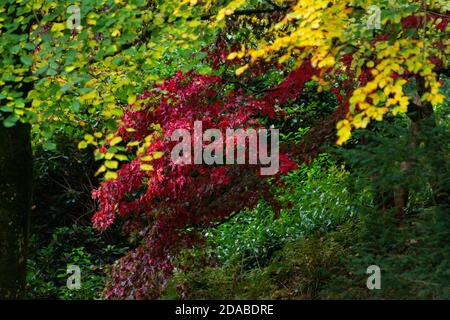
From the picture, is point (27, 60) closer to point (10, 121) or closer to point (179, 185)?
point (10, 121)

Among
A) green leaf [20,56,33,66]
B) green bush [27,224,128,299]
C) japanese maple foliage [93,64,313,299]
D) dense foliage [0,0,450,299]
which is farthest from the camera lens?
green bush [27,224,128,299]

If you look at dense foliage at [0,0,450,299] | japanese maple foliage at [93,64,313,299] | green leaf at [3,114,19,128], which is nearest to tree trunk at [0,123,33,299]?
dense foliage at [0,0,450,299]

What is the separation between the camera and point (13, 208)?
8055 mm

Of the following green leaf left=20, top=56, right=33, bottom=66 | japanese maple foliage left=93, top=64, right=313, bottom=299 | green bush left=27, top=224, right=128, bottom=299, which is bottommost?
green bush left=27, top=224, right=128, bottom=299

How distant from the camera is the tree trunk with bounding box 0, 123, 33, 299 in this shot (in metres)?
8.02

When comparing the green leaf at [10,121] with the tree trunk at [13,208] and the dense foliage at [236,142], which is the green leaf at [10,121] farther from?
the tree trunk at [13,208]

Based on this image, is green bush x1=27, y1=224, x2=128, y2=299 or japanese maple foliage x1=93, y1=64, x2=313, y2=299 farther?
green bush x1=27, y1=224, x2=128, y2=299

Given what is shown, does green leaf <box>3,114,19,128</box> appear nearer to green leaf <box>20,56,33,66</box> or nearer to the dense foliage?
the dense foliage

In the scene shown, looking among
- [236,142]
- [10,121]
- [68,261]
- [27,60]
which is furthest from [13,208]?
[68,261]

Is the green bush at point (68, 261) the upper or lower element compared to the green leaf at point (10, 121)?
lower

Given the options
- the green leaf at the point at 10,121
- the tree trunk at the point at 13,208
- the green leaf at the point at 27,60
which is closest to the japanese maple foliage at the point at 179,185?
the tree trunk at the point at 13,208

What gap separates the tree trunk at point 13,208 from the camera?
8.02 metres

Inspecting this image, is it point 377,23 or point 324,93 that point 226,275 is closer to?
point 377,23

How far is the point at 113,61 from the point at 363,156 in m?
2.70
